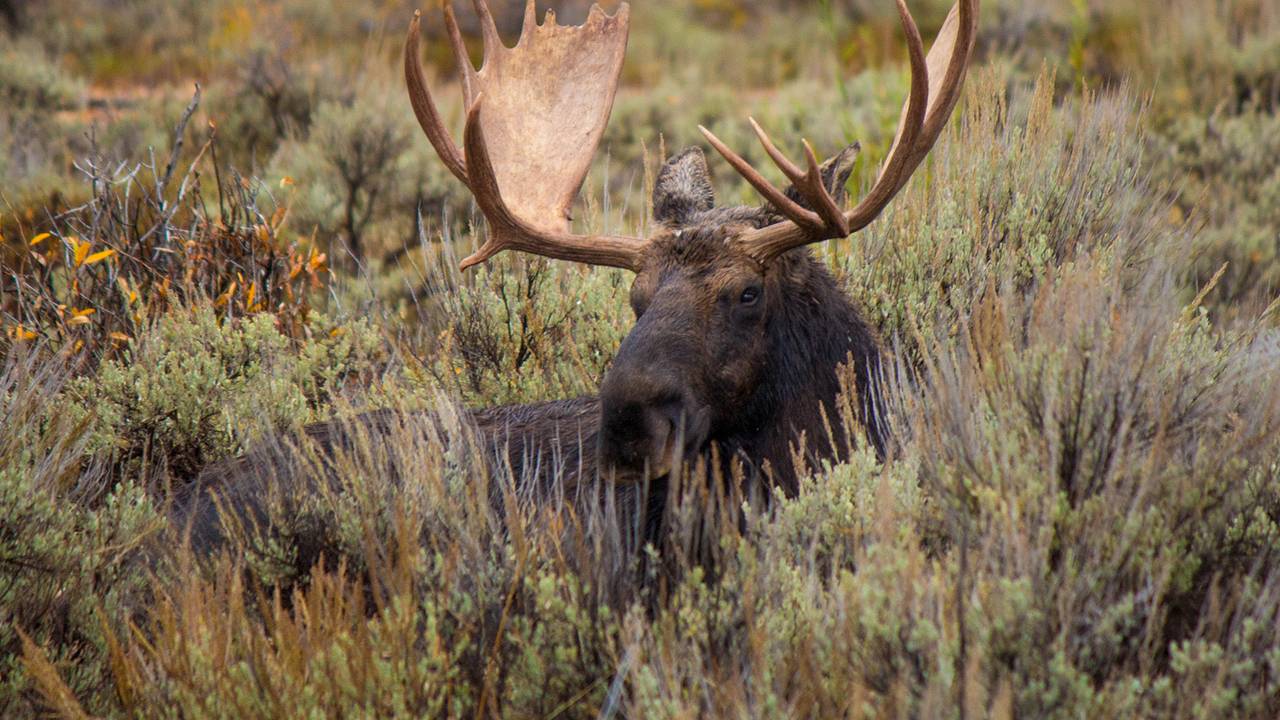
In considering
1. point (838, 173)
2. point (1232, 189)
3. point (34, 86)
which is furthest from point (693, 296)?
point (34, 86)

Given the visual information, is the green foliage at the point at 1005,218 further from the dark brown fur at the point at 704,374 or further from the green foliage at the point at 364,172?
the green foliage at the point at 364,172

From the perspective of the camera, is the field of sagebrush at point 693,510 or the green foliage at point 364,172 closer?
the field of sagebrush at point 693,510

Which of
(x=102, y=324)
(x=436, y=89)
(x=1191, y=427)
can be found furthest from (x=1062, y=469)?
(x=436, y=89)

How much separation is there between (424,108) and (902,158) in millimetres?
1538

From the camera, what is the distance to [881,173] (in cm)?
378

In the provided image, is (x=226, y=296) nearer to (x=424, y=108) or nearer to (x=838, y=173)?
(x=424, y=108)

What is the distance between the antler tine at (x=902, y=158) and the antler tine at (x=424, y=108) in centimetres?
108

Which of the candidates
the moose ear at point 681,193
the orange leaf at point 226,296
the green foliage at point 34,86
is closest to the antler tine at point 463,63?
the moose ear at point 681,193

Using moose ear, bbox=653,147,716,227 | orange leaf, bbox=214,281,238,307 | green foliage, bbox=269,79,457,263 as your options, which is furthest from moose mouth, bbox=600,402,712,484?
green foliage, bbox=269,79,457,263

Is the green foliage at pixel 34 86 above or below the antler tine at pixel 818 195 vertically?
above

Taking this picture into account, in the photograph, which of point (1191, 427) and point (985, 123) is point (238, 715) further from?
point (985, 123)

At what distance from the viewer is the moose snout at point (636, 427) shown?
3.44 meters

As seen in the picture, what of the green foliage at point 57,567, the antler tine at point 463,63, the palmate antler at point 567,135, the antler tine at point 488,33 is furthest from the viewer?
the antler tine at point 488,33

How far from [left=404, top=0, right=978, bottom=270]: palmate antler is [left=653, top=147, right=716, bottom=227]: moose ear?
0.17 metres
